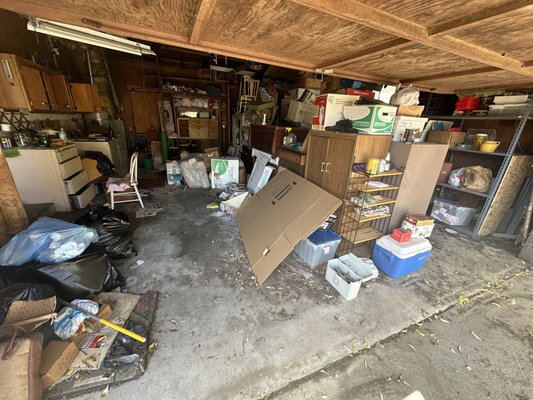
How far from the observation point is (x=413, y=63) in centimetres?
190

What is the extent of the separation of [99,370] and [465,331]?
2576 mm

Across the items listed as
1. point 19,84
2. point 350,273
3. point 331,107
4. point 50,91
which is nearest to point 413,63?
point 331,107

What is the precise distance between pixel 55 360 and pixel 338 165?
2.51m

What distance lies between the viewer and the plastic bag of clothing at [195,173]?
173 inches

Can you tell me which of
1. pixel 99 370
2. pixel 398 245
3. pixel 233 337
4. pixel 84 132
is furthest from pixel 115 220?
pixel 84 132

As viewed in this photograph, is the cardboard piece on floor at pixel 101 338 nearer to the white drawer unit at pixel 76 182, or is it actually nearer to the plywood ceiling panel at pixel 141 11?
the plywood ceiling panel at pixel 141 11

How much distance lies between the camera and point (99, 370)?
1.27 m

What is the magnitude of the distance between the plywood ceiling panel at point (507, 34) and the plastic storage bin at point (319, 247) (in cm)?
179

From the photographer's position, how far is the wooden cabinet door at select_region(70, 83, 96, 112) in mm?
4035

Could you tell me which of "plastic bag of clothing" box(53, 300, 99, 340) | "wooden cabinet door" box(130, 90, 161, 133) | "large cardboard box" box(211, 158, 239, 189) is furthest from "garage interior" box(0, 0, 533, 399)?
"wooden cabinet door" box(130, 90, 161, 133)

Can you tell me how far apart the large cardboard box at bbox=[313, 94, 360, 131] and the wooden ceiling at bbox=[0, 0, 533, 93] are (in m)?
0.37

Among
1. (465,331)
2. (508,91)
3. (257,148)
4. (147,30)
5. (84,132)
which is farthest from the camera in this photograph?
(84,132)

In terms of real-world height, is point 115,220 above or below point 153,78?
below

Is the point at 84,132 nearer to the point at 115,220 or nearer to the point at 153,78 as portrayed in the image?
the point at 153,78
